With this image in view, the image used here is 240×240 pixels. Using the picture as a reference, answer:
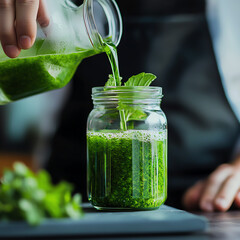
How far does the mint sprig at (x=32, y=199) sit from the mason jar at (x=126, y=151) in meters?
0.17

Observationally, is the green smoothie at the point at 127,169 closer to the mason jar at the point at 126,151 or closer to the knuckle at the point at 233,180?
the mason jar at the point at 126,151

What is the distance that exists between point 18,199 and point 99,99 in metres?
0.29

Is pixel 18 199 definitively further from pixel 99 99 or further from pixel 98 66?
pixel 98 66

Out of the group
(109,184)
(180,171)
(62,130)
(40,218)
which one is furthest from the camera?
(62,130)

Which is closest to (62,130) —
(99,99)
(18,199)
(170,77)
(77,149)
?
(77,149)

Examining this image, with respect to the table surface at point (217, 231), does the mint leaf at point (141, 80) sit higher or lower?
higher

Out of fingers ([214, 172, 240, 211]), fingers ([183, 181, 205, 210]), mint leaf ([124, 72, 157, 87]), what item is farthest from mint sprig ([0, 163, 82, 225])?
fingers ([183, 181, 205, 210])

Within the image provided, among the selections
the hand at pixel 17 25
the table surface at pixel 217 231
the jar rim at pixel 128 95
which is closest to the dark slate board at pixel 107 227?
the table surface at pixel 217 231

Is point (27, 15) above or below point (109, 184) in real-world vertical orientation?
above

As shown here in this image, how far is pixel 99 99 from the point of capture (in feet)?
2.54

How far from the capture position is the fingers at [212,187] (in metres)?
0.91

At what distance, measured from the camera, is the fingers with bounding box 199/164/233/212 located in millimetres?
912

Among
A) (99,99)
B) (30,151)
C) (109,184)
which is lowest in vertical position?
(30,151)

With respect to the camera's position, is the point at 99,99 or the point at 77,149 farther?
the point at 77,149
